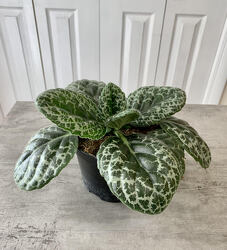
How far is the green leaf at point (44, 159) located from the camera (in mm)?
422

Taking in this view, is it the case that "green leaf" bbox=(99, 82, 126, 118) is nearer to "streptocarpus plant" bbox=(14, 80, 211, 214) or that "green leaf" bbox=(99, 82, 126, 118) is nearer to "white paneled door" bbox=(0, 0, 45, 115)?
"streptocarpus plant" bbox=(14, 80, 211, 214)

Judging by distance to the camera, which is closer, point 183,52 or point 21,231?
point 21,231

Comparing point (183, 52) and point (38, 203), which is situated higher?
point (183, 52)

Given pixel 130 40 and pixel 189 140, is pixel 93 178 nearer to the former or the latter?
pixel 189 140

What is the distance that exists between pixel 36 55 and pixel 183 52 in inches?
31.7

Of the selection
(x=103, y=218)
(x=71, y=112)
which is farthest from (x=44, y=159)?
(x=103, y=218)

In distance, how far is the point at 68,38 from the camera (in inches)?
50.3

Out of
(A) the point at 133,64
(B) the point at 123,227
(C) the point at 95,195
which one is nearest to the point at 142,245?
(B) the point at 123,227

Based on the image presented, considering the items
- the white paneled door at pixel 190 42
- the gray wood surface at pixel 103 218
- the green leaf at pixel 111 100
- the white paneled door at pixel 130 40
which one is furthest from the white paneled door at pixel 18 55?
the green leaf at pixel 111 100

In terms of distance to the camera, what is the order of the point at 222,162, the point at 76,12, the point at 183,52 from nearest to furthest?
the point at 222,162, the point at 76,12, the point at 183,52

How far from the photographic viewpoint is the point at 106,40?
1.29 metres

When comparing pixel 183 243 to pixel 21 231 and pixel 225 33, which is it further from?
pixel 225 33

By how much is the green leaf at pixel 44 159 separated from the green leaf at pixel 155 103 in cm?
15

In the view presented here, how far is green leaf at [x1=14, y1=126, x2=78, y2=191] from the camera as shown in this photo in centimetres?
42
